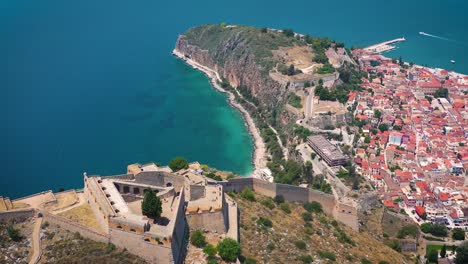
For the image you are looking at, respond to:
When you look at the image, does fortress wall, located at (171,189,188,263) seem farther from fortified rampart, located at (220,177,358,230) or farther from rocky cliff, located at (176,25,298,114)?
rocky cliff, located at (176,25,298,114)

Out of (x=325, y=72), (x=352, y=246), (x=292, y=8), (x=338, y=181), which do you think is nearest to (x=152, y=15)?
(x=292, y=8)

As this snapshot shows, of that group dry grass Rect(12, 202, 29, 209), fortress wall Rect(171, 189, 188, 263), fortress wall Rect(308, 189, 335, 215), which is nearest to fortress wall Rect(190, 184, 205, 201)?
fortress wall Rect(171, 189, 188, 263)

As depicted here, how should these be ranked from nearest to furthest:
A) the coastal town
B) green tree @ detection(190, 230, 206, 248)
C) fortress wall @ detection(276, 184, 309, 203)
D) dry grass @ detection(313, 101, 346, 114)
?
green tree @ detection(190, 230, 206, 248) → fortress wall @ detection(276, 184, 309, 203) → the coastal town → dry grass @ detection(313, 101, 346, 114)

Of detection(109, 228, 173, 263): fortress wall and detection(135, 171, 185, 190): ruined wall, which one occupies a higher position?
detection(135, 171, 185, 190): ruined wall

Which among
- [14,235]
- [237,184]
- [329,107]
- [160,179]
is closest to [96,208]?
[14,235]

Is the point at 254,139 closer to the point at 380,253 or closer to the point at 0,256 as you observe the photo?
the point at 380,253

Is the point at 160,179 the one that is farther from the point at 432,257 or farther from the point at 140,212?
the point at 432,257

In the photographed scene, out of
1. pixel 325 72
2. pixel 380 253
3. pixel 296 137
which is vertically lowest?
pixel 380 253
